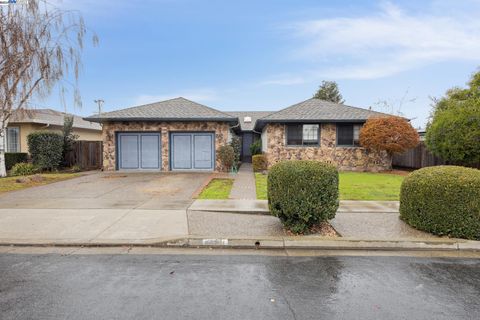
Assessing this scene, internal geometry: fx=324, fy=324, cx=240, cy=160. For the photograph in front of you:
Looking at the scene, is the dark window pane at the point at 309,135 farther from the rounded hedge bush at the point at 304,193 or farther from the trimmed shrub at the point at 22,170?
the trimmed shrub at the point at 22,170

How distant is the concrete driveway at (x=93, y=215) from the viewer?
237 inches

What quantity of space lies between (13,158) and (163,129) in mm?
9648

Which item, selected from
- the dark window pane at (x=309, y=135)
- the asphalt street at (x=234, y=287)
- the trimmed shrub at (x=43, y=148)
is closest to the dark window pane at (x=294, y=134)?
the dark window pane at (x=309, y=135)

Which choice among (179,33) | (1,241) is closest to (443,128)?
(179,33)

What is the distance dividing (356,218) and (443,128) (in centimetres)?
1092

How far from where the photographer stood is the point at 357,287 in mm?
4016

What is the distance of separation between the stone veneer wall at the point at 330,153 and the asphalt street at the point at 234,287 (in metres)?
14.3

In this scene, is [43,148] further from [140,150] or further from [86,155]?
[140,150]

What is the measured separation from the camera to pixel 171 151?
1914 centimetres

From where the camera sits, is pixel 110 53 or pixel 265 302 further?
pixel 110 53

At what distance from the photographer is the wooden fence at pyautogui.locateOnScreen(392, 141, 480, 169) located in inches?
718

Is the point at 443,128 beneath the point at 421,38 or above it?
beneath

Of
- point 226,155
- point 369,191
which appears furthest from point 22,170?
point 369,191

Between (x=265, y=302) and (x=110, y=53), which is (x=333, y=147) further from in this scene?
(x=265, y=302)
